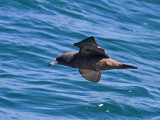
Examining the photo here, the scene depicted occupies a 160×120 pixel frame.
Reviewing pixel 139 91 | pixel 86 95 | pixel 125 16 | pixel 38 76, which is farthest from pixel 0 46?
pixel 125 16

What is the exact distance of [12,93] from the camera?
991cm

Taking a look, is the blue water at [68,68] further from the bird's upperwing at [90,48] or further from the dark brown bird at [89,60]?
the bird's upperwing at [90,48]

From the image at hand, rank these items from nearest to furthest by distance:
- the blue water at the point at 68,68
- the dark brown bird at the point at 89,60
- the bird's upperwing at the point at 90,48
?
1. the bird's upperwing at the point at 90,48
2. the dark brown bird at the point at 89,60
3. the blue water at the point at 68,68

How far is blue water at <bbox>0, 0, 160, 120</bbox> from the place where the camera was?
387 inches

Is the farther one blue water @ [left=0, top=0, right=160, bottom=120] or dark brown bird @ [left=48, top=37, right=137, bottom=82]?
blue water @ [left=0, top=0, right=160, bottom=120]

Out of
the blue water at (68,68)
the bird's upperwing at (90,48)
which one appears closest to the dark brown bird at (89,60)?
the bird's upperwing at (90,48)

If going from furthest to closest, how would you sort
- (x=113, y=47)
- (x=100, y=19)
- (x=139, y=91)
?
(x=100, y=19)
(x=113, y=47)
(x=139, y=91)

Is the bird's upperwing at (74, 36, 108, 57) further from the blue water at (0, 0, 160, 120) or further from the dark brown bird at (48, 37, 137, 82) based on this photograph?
the blue water at (0, 0, 160, 120)

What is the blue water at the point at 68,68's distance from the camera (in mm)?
9828

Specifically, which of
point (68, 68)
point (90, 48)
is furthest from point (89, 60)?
point (68, 68)

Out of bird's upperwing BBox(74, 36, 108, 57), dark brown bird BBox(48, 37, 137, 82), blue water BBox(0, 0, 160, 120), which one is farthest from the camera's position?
blue water BBox(0, 0, 160, 120)

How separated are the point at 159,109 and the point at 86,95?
80.0 inches

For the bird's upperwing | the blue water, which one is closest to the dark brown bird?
the bird's upperwing

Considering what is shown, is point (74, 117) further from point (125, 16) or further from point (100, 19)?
point (125, 16)
